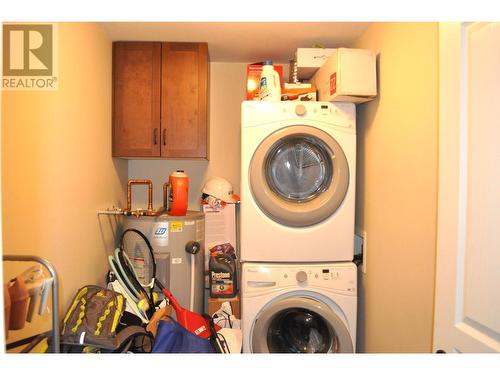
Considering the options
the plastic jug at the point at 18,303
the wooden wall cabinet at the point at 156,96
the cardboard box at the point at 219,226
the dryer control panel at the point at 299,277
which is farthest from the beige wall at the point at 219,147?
the plastic jug at the point at 18,303

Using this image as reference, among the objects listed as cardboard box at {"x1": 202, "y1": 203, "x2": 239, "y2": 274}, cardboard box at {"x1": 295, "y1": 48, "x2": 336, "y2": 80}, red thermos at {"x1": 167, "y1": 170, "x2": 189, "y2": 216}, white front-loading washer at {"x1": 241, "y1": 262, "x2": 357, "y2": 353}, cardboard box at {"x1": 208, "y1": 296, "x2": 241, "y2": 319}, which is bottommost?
cardboard box at {"x1": 208, "y1": 296, "x2": 241, "y2": 319}

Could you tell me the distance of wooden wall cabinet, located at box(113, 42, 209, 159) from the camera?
6.07 feet

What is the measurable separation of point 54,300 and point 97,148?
1011mm

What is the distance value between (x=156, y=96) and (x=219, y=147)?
2.08 feet

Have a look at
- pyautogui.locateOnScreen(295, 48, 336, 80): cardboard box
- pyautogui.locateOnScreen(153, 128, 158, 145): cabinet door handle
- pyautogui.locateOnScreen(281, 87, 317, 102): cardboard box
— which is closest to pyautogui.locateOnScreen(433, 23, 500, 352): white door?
pyautogui.locateOnScreen(281, 87, 317, 102): cardboard box

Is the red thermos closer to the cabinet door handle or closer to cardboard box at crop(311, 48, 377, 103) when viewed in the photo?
the cabinet door handle

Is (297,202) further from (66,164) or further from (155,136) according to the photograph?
(66,164)

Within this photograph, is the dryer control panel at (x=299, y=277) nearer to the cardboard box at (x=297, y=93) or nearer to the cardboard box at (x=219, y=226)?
the cardboard box at (x=219, y=226)

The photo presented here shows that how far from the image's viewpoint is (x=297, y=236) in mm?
1555

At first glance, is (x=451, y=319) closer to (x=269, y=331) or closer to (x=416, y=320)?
(x=416, y=320)

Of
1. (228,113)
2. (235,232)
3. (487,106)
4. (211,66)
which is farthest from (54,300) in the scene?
(211,66)

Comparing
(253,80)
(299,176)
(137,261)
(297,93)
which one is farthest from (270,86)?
(137,261)

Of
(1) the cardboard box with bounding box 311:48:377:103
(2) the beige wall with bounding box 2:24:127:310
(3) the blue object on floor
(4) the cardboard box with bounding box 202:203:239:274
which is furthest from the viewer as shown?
(4) the cardboard box with bounding box 202:203:239:274

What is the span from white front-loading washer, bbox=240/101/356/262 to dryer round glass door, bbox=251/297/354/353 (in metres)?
0.25
